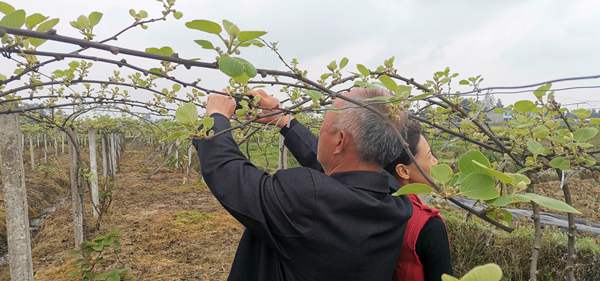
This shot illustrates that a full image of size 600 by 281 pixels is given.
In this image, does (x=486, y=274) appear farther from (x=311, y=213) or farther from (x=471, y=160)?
(x=311, y=213)

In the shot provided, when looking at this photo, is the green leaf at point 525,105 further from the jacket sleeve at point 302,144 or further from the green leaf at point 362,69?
the jacket sleeve at point 302,144

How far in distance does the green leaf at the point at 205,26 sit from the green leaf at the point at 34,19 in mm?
465

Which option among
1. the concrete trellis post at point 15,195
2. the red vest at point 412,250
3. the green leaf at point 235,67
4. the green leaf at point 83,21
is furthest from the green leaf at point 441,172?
the concrete trellis post at point 15,195

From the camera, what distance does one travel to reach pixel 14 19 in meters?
0.83

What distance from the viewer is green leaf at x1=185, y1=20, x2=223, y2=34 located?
76cm

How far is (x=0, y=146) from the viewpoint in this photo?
9.53 ft

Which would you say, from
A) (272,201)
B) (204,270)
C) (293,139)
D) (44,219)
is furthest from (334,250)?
(44,219)

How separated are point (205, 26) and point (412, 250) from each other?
97cm

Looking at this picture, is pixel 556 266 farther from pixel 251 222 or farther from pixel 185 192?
pixel 185 192

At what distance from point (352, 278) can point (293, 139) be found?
78cm

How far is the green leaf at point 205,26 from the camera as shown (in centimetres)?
76

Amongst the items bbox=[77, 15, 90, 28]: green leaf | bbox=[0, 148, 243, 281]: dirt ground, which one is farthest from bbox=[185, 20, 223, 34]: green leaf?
bbox=[0, 148, 243, 281]: dirt ground

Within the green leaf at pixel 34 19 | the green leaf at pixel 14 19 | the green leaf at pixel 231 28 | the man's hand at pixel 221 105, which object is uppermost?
the green leaf at pixel 34 19

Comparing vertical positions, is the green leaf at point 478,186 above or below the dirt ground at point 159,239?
above
